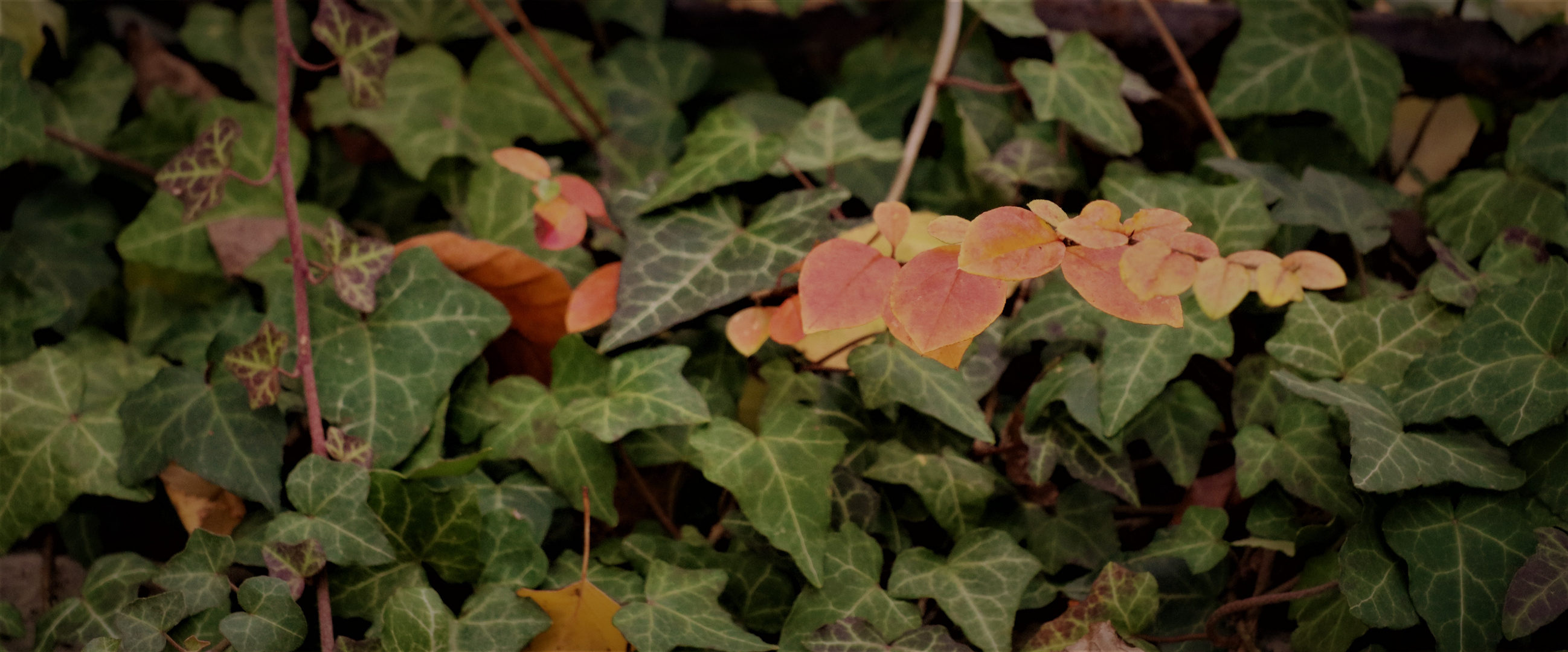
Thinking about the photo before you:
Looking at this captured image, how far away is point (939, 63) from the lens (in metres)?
1.28

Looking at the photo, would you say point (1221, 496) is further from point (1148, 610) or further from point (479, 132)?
point (479, 132)

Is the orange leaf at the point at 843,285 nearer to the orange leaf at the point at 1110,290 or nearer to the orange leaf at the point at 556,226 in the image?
the orange leaf at the point at 1110,290

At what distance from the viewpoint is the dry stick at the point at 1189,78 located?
1.23 meters

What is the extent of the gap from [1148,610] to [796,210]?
0.56 metres

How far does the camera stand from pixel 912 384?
95 cm

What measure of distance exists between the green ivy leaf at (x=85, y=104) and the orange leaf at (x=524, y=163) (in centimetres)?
70

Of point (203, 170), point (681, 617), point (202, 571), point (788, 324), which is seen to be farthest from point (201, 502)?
point (788, 324)

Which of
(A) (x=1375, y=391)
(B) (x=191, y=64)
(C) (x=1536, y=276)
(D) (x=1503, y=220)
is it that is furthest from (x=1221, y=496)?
(B) (x=191, y=64)

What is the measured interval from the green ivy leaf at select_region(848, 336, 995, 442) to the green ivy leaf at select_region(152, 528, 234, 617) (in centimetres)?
66

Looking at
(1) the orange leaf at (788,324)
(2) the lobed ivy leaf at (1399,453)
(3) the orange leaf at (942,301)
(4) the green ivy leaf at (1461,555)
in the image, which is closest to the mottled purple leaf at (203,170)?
(1) the orange leaf at (788,324)

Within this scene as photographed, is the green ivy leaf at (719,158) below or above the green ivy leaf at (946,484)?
above

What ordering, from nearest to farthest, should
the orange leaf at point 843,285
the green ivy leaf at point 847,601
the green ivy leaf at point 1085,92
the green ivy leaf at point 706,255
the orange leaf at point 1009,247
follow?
the orange leaf at point 1009,247 → the orange leaf at point 843,285 → the green ivy leaf at point 847,601 → the green ivy leaf at point 706,255 → the green ivy leaf at point 1085,92

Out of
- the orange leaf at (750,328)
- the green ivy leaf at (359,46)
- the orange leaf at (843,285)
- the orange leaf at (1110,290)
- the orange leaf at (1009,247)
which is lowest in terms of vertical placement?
the orange leaf at (750,328)

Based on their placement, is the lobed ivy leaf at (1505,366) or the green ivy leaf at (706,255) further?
the green ivy leaf at (706,255)
